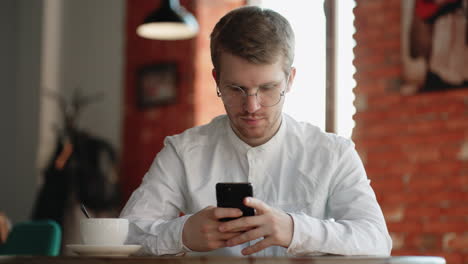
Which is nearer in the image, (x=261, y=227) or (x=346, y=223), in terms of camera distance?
(x=261, y=227)

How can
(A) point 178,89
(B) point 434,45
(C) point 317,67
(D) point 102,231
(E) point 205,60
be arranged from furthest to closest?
(A) point 178,89
(E) point 205,60
(C) point 317,67
(B) point 434,45
(D) point 102,231

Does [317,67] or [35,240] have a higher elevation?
[317,67]

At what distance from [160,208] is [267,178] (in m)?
0.30

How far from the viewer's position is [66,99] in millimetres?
6383

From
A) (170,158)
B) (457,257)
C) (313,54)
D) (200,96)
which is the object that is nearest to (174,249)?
(170,158)

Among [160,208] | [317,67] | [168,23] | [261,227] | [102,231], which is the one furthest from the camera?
[317,67]

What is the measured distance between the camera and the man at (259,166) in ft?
5.21

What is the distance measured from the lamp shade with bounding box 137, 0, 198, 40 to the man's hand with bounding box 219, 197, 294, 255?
9.85 ft

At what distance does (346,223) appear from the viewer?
5.25ft

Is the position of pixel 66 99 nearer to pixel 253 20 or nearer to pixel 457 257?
pixel 457 257

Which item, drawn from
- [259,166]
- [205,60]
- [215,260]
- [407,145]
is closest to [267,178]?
[259,166]

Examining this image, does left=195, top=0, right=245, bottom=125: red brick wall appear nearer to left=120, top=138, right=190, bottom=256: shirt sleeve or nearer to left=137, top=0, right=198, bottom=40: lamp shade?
left=137, top=0, right=198, bottom=40: lamp shade

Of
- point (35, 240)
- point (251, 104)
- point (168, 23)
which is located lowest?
point (35, 240)

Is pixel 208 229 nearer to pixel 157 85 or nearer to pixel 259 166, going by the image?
pixel 259 166
